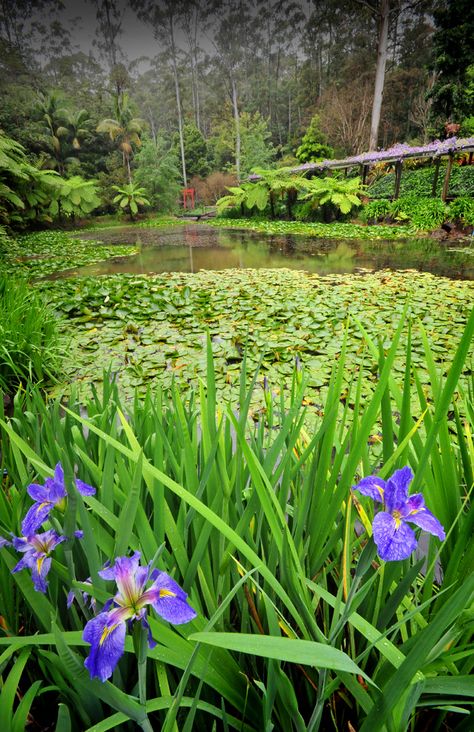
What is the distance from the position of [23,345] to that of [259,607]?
1833 mm

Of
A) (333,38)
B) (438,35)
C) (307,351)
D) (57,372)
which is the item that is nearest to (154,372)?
(57,372)

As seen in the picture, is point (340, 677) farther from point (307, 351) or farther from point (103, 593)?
point (307, 351)

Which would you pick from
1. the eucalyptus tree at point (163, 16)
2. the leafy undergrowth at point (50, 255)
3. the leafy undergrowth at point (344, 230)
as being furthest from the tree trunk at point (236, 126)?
the leafy undergrowth at point (50, 255)

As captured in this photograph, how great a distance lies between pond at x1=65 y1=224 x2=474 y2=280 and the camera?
4.75 metres

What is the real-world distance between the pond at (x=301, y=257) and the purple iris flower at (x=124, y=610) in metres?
4.57

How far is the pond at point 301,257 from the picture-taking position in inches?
187

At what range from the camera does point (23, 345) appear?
1886 millimetres

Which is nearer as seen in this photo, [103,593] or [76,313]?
[103,593]

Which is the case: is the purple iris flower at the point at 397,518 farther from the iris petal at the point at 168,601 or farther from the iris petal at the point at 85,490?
the iris petal at the point at 85,490

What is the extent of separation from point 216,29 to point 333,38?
245 inches

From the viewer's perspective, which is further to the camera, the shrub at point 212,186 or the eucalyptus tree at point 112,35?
the eucalyptus tree at point 112,35

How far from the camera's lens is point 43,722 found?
0.47 m

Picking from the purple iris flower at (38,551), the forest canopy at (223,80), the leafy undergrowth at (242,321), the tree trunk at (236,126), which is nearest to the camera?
the purple iris flower at (38,551)

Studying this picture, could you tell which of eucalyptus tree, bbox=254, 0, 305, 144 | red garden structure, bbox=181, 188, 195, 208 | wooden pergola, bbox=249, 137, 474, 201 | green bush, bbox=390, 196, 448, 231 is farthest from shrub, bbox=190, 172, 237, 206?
green bush, bbox=390, 196, 448, 231
